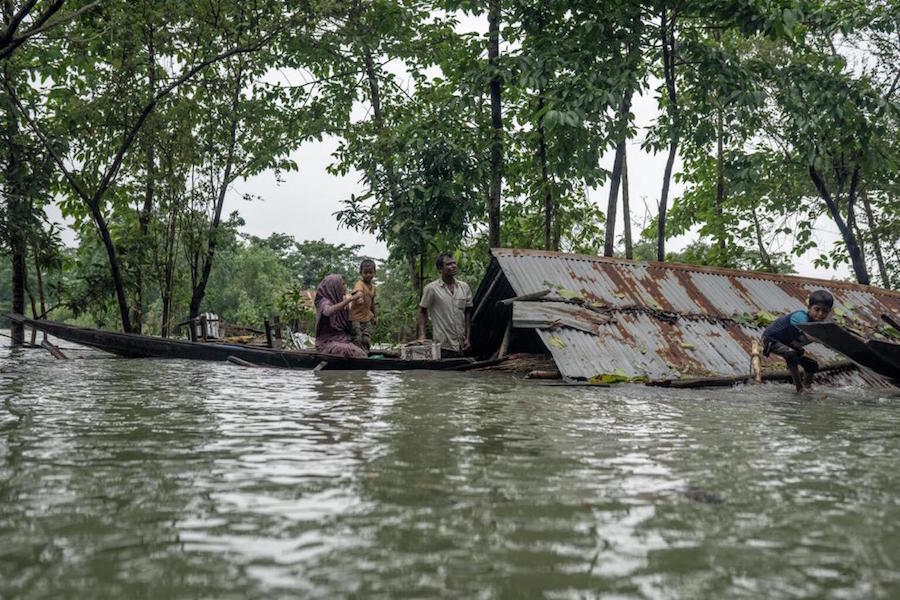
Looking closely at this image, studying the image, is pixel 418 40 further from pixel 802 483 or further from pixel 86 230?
pixel 802 483

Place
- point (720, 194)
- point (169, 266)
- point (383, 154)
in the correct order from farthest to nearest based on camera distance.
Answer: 1. point (720, 194)
2. point (169, 266)
3. point (383, 154)

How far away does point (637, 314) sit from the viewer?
877 cm

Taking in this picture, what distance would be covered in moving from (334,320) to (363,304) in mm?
471

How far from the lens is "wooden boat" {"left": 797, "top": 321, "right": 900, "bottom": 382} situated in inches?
262

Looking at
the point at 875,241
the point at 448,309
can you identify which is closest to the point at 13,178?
the point at 448,309

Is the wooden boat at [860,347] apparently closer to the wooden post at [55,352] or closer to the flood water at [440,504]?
the flood water at [440,504]

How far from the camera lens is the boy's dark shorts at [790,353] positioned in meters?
7.39

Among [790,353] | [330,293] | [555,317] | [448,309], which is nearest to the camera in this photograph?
[790,353]

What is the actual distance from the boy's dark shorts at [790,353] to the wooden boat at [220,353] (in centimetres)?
351

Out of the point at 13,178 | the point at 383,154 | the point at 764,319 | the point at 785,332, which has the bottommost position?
the point at 785,332

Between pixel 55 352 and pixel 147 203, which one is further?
pixel 147 203

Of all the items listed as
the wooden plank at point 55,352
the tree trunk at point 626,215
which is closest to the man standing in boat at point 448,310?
the wooden plank at point 55,352

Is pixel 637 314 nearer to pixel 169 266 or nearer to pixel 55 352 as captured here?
pixel 55 352

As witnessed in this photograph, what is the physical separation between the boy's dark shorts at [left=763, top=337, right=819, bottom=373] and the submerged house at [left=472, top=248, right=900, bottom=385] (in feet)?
1.89
